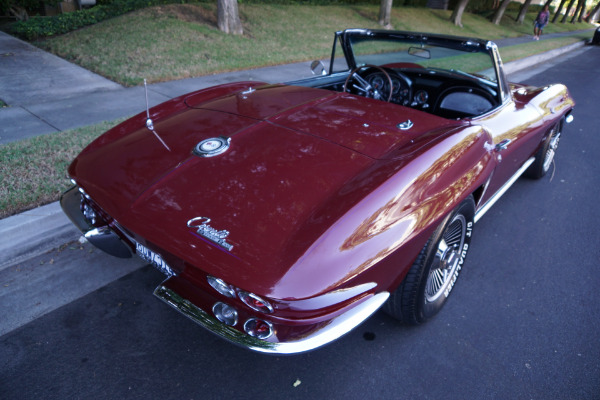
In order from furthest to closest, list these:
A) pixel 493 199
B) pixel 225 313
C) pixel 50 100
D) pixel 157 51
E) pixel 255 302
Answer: pixel 157 51 < pixel 50 100 < pixel 493 199 < pixel 225 313 < pixel 255 302

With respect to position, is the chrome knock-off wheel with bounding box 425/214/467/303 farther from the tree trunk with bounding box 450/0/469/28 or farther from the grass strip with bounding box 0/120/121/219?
the tree trunk with bounding box 450/0/469/28

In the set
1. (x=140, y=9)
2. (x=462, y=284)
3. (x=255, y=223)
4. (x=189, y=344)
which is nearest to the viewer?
(x=255, y=223)

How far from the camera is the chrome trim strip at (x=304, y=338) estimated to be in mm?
1569

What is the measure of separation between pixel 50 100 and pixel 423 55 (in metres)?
5.03

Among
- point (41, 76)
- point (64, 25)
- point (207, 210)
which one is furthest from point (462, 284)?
point (64, 25)

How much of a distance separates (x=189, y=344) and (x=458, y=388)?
1.37 metres

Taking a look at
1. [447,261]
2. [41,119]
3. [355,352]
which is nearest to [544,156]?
[447,261]

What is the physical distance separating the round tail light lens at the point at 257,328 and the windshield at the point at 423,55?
220 cm

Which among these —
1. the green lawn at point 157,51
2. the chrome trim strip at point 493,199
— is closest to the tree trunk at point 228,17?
the green lawn at point 157,51

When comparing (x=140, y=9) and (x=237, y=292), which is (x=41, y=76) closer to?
(x=140, y=9)

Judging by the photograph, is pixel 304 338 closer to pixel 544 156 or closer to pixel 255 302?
pixel 255 302

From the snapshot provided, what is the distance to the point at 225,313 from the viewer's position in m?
1.67

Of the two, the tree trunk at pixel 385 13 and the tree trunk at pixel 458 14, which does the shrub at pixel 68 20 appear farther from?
the tree trunk at pixel 458 14

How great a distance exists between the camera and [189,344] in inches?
83.5
